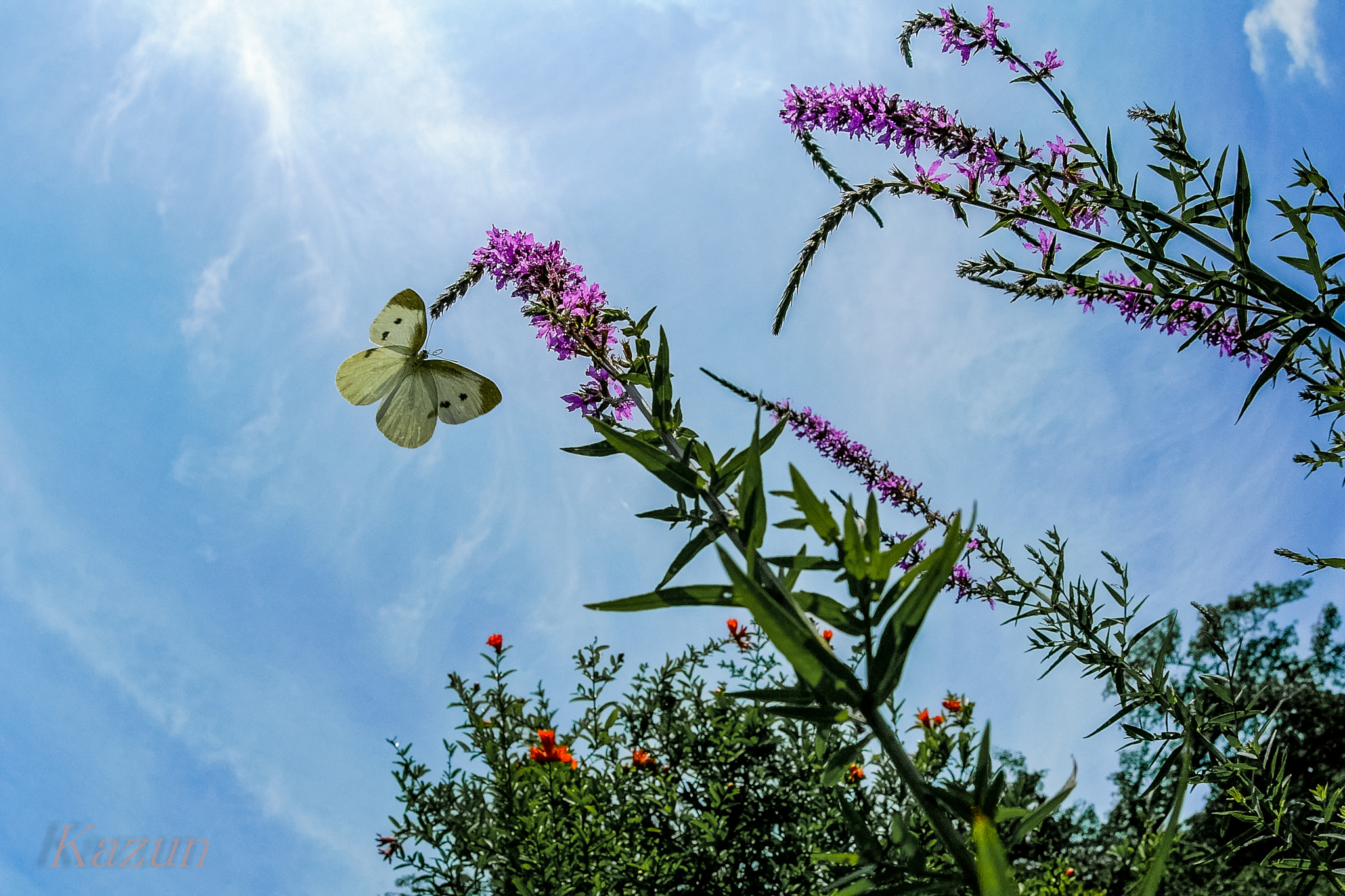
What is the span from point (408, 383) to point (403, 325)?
209 mm

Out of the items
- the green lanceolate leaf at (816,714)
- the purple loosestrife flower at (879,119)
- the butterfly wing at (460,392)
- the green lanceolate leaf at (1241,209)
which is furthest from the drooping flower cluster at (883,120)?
the green lanceolate leaf at (816,714)

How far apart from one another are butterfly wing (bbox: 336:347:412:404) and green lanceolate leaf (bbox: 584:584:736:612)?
1728mm

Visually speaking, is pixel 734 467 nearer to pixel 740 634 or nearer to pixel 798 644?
pixel 798 644

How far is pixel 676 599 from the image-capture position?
670 mm

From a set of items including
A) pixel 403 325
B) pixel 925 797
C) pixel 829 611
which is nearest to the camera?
pixel 925 797

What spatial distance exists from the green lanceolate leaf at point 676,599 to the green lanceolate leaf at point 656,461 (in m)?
0.18

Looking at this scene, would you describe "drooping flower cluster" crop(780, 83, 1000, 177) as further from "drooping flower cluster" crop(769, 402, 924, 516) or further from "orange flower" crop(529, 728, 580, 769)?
"orange flower" crop(529, 728, 580, 769)

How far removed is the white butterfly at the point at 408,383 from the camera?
2.19 m

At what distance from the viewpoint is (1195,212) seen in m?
1.90

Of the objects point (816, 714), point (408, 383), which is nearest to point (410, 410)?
point (408, 383)

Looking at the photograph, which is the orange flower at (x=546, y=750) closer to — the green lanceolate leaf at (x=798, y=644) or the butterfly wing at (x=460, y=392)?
the butterfly wing at (x=460, y=392)

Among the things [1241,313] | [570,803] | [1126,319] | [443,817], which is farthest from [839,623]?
[443,817]

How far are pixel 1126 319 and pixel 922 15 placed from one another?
151cm

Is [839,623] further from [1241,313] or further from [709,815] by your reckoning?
[709,815]
